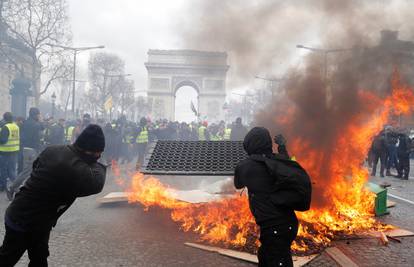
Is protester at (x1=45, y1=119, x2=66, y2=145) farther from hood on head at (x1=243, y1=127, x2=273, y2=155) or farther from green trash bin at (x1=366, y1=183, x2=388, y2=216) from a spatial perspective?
hood on head at (x1=243, y1=127, x2=273, y2=155)

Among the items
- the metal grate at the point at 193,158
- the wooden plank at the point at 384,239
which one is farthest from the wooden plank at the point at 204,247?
the wooden plank at the point at 384,239

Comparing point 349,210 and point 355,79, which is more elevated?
point 355,79

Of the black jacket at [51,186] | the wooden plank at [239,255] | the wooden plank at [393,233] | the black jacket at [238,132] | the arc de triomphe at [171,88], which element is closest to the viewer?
the black jacket at [51,186]

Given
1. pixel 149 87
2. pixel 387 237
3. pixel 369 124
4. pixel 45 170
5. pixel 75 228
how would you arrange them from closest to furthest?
pixel 45 170, pixel 387 237, pixel 75 228, pixel 369 124, pixel 149 87

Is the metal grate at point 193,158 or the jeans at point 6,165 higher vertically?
the metal grate at point 193,158

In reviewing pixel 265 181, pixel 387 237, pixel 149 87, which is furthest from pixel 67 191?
pixel 149 87

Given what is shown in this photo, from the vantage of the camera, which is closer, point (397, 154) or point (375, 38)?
point (375, 38)

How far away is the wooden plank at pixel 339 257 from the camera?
4.01 metres

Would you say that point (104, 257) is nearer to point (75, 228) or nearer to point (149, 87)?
point (75, 228)

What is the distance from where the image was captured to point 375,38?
6.88 meters

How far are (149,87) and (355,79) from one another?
3899 centimetres

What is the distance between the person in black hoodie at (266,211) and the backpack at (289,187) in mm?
53

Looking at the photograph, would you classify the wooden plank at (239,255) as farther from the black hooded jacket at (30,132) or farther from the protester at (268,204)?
the black hooded jacket at (30,132)

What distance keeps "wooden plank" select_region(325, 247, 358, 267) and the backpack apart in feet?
5.12
